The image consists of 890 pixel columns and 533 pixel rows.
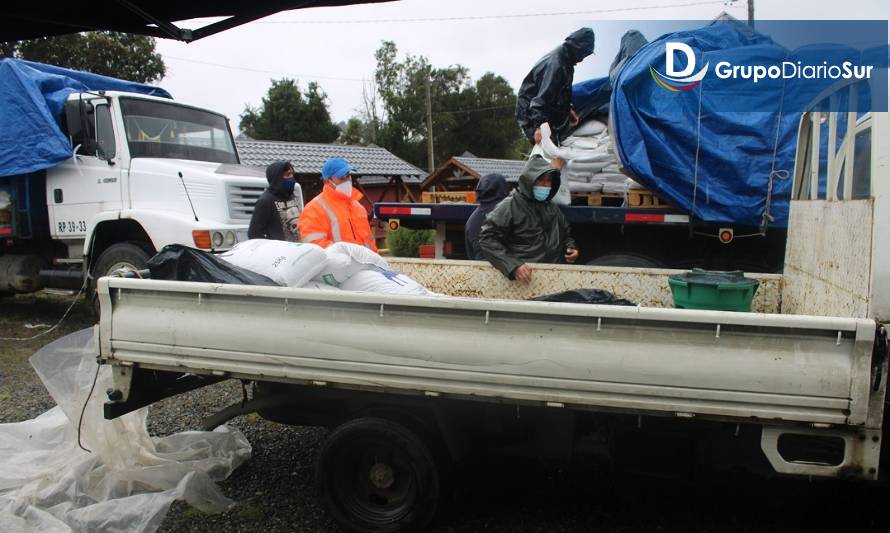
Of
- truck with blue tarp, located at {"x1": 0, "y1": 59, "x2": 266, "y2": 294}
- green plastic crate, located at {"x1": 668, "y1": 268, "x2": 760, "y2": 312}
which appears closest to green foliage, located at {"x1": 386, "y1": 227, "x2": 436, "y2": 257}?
truck with blue tarp, located at {"x1": 0, "y1": 59, "x2": 266, "y2": 294}

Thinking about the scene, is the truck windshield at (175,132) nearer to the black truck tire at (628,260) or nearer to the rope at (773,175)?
the black truck tire at (628,260)

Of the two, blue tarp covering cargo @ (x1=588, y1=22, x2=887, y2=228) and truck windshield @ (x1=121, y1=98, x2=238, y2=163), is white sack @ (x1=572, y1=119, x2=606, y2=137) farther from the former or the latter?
truck windshield @ (x1=121, y1=98, x2=238, y2=163)

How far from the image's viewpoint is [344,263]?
3.66 metres

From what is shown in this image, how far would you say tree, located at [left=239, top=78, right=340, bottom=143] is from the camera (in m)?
36.0

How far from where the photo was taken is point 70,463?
3.39 m

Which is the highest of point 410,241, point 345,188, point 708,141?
point 708,141

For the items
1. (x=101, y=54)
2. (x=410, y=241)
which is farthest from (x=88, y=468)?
(x=101, y=54)

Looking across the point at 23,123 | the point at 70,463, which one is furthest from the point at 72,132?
the point at 70,463

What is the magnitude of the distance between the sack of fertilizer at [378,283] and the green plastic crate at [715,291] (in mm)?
1405

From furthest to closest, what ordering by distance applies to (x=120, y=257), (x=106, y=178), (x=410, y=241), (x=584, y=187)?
(x=410, y=241) → (x=106, y=178) → (x=120, y=257) → (x=584, y=187)

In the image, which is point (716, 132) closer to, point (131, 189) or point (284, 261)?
point (284, 261)

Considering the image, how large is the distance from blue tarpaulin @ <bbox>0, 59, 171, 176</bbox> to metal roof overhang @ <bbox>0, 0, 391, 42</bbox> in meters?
5.13

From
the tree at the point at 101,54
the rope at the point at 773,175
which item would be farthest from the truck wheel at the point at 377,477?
the tree at the point at 101,54

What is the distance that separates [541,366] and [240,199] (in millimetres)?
5825
